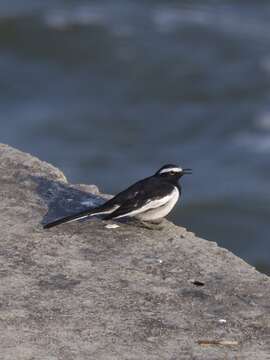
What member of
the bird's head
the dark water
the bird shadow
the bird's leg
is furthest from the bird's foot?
the dark water

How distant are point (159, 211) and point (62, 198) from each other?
746 mm

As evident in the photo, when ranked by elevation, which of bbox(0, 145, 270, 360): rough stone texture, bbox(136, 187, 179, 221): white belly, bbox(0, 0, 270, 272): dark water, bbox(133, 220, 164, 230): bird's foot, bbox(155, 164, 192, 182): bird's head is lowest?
bbox(0, 145, 270, 360): rough stone texture

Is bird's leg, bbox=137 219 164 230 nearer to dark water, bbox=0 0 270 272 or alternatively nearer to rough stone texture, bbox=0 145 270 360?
rough stone texture, bbox=0 145 270 360

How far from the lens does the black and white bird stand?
7.95 m

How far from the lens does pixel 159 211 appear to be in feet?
27.1

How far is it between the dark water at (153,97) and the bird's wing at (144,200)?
8.35 meters

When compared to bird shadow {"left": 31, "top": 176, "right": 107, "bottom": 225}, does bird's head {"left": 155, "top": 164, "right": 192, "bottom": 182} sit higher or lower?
higher

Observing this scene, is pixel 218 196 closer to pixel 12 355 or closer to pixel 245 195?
pixel 245 195

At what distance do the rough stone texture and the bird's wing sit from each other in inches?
4.5

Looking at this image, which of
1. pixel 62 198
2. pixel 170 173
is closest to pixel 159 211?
pixel 170 173

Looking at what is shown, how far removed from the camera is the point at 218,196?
61.2ft

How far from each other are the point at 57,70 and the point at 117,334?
59.1 feet

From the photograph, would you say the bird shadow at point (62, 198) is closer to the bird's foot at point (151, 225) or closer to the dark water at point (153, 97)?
the bird's foot at point (151, 225)

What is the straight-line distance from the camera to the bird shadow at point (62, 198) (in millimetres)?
8266
